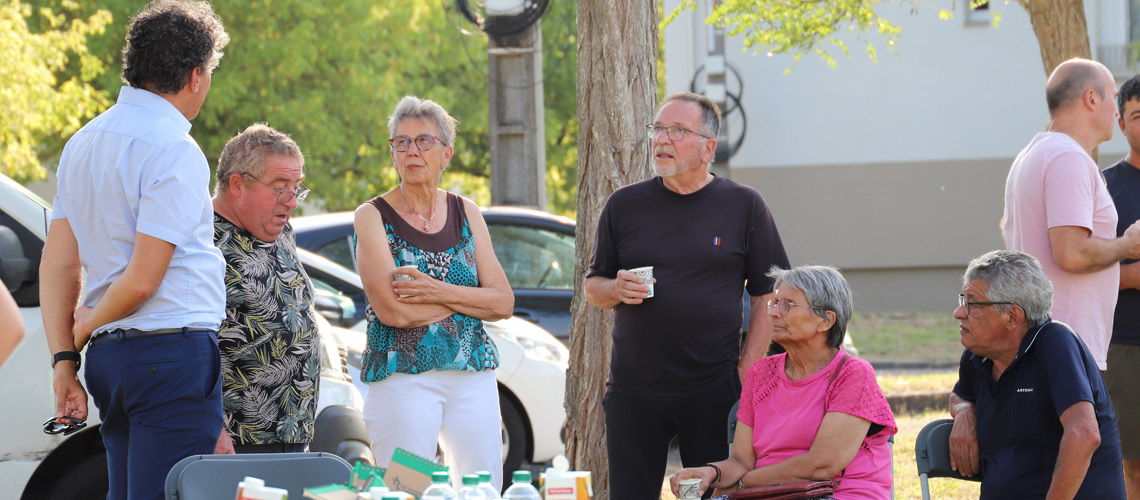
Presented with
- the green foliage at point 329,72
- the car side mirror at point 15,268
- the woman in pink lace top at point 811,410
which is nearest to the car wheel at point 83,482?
the car side mirror at point 15,268

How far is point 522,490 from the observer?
260 cm

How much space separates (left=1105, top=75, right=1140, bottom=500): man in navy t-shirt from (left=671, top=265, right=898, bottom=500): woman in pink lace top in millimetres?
1326

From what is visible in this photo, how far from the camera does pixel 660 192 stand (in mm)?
4215

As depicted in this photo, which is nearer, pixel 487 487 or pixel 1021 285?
pixel 487 487

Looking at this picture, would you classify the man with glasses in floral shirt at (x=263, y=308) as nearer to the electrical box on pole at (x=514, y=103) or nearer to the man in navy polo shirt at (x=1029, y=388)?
the man in navy polo shirt at (x=1029, y=388)

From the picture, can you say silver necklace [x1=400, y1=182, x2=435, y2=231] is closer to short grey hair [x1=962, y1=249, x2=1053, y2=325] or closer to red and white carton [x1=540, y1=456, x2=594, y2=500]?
red and white carton [x1=540, y1=456, x2=594, y2=500]

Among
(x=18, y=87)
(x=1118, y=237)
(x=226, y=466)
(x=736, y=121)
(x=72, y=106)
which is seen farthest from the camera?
(x=736, y=121)

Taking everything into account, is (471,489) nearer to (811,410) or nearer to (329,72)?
(811,410)

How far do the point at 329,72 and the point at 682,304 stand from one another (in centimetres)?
1516

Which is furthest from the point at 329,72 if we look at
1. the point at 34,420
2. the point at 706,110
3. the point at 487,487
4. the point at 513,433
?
the point at 487,487

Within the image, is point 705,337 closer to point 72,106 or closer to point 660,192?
point 660,192

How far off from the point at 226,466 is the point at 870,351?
443 inches

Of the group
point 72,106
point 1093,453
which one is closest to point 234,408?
point 1093,453

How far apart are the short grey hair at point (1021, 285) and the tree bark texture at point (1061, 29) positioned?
14.3 ft
